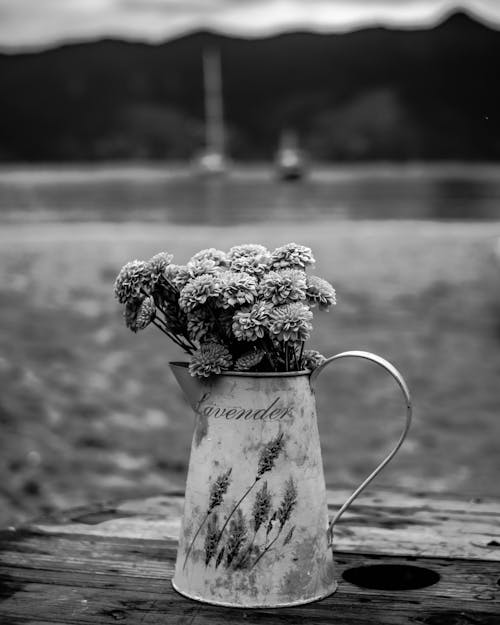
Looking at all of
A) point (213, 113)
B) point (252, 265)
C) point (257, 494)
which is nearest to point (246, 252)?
point (252, 265)

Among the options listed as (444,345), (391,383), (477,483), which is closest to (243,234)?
(444,345)

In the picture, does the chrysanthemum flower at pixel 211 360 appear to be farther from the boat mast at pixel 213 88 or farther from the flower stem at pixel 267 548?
the boat mast at pixel 213 88

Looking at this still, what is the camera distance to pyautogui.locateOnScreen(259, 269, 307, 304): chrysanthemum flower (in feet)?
5.04

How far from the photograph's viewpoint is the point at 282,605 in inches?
62.4

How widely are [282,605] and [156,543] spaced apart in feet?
1.51

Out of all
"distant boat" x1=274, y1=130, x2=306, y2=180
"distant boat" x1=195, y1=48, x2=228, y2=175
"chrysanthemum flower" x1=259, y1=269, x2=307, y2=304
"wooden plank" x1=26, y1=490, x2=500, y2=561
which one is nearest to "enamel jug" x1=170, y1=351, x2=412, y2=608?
"chrysanthemum flower" x1=259, y1=269, x2=307, y2=304

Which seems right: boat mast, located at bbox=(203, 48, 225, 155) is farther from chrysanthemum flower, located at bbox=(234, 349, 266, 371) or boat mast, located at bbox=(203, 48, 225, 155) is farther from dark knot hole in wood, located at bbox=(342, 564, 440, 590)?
chrysanthemum flower, located at bbox=(234, 349, 266, 371)

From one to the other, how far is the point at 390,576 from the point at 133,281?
0.72m

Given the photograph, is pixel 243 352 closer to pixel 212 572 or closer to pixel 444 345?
pixel 212 572

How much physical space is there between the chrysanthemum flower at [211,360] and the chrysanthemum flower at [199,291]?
0.08 m

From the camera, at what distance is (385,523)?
2.16 m

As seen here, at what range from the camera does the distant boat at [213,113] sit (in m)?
57.2

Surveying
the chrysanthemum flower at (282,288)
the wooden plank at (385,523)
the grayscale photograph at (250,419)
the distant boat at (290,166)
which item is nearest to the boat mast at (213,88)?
the distant boat at (290,166)

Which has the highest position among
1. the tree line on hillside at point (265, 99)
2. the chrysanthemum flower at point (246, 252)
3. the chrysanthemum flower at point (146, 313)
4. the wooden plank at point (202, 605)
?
the tree line on hillside at point (265, 99)
